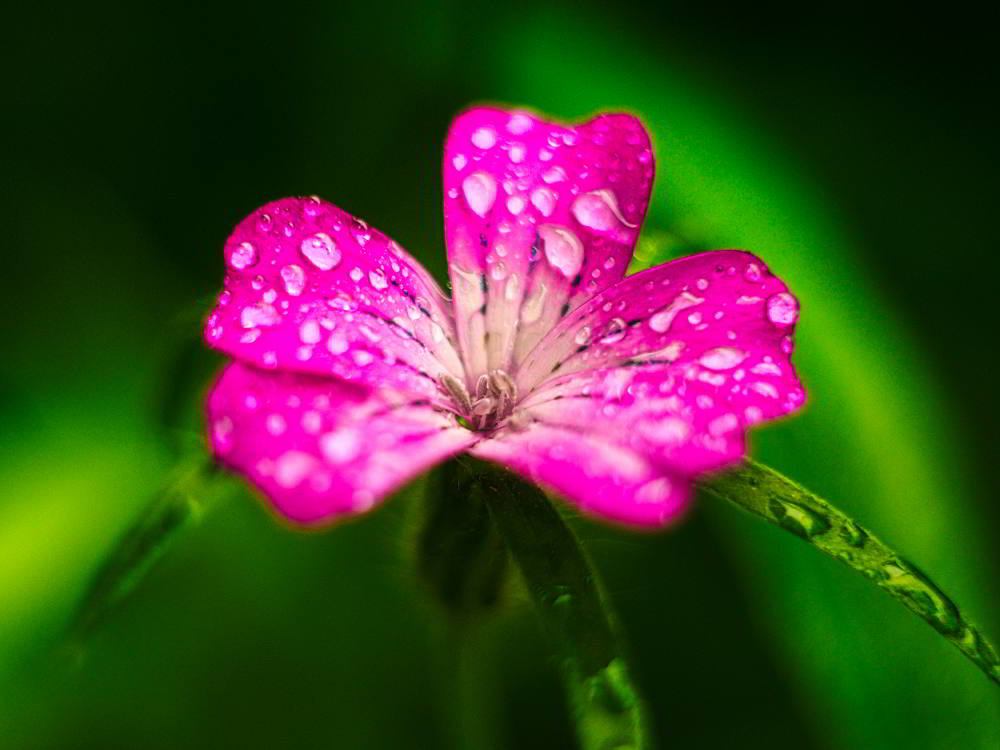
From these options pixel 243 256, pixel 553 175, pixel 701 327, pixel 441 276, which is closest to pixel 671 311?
pixel 701 327

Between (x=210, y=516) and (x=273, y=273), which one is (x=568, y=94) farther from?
(x=273, y=273)

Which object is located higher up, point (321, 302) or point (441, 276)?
point (321, 302)

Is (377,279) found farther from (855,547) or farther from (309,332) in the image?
(855,547)

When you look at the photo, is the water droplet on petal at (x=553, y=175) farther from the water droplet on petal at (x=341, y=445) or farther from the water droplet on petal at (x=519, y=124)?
the water droplet on petal at (x=341, y=445)

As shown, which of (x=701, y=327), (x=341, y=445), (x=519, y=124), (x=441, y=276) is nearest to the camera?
(x=341, y=445)

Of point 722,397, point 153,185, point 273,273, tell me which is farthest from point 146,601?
point 722,397
